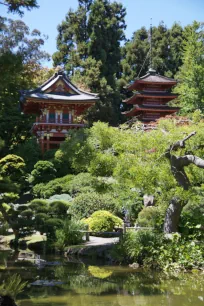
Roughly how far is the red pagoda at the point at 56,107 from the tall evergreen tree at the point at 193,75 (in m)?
7.15

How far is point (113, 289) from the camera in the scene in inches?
345

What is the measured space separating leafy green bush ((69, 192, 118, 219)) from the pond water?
5.00 meters

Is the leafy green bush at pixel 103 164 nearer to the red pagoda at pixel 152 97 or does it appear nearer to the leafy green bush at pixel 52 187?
the leafy green bush at pixel 52 187

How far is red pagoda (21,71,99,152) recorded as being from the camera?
28.1m

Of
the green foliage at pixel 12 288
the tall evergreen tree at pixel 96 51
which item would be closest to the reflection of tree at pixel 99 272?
the green foliage at pixel 12 288

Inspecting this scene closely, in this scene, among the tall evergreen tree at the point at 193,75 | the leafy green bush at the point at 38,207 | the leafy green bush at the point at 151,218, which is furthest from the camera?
the tall evergreen tree at the point at 193,75

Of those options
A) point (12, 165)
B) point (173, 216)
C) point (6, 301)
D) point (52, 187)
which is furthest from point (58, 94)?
point (6, 301)

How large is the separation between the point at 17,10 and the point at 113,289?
5.70 metres

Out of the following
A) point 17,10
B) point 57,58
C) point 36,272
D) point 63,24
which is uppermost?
point 63,24

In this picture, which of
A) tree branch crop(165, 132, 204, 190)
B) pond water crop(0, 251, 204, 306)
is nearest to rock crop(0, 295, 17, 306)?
pond water crop(0, 251, 204, 306)

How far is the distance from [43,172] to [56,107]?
743cm

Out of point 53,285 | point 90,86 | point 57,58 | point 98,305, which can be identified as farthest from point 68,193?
point 57,58

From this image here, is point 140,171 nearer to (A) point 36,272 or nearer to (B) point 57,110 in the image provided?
(A) point 36,272

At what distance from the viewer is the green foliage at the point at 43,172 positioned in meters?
23.0
